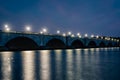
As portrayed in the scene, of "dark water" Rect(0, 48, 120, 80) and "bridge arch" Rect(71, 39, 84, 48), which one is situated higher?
"bridge arch" Rect(71, 39, 84, 48)

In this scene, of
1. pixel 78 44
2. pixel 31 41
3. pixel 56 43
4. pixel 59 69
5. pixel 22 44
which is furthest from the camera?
pixel 78 44

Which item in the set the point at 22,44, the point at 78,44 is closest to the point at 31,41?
the point at 22,44

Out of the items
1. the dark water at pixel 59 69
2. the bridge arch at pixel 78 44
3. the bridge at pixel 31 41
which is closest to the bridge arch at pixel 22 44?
the bridge at pixel 31 41

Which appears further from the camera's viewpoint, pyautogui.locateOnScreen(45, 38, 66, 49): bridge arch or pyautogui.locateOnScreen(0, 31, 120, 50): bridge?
pyautogui.locateOnScreen(45, 38, 66, 49): bridge arch

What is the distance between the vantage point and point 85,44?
5792 inches

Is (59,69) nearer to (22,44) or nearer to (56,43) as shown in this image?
(22,44)

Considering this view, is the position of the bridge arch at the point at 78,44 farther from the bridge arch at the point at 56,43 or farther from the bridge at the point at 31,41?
the bridge arch at the point at 56,43

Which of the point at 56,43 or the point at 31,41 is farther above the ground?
the point at 31,41

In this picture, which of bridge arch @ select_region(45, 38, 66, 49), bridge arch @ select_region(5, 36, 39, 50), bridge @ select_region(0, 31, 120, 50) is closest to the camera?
bridge @ select_region(0, 31, 120, 50)

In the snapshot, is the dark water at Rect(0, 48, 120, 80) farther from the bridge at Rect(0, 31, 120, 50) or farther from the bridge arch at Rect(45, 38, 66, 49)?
the bridge arch at Rect(45, 38, 66, 49)

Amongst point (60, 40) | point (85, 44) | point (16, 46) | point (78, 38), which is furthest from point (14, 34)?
point (85, 44)

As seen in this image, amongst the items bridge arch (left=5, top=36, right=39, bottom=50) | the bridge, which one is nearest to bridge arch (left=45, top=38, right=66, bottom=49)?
the bridge

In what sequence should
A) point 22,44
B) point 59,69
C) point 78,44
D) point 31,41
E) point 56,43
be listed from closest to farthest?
point 59,69 < point 31,41 < point 22,44 < point 56,43 < point 78,44

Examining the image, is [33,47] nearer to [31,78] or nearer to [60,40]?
[60,40]
